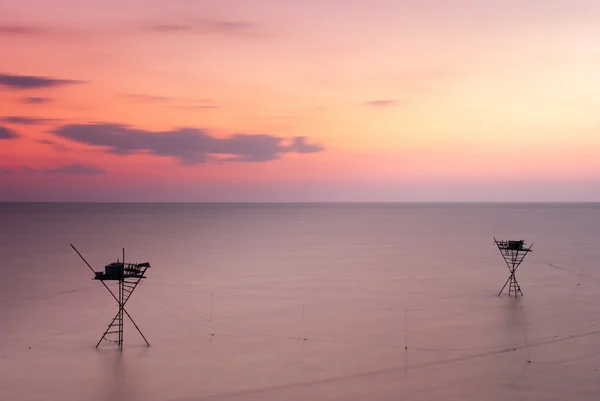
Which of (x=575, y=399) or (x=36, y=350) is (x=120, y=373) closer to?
(x=36, y=350)

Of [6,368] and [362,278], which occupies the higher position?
[362,278]

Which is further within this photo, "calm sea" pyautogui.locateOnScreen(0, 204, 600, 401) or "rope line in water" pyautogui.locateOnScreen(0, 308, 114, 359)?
"rope line in water" pyautogui.locateOnScreen(0, 308, 114, 359)

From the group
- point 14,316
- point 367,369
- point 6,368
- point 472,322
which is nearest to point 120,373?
point 6,368

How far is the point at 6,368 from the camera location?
37.7m

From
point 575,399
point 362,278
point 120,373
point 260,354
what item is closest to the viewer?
point 575,399

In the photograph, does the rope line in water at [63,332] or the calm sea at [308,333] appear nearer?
the calm sea at [308,333]

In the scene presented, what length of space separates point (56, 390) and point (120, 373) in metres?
3.54

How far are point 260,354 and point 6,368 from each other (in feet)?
50.2

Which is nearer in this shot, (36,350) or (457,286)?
(36,350)

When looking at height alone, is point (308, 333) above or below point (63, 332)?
below

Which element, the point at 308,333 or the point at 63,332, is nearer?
the point at 308,333

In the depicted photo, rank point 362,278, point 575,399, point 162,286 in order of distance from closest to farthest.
Answer: point 575,399 → point 162,286 → point 362,278

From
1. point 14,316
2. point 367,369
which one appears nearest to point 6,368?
point 14,316

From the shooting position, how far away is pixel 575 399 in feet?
107
